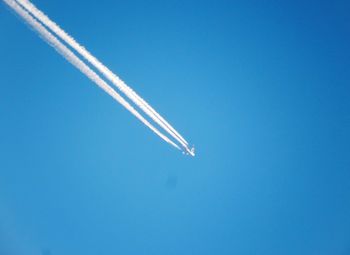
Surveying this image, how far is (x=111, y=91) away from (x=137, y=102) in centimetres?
114

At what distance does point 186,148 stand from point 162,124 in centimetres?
449

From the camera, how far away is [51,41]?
10.0 metres

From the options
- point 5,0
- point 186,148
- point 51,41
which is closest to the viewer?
point 5,0

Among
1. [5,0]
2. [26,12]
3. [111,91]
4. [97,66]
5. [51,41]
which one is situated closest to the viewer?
[5,0]

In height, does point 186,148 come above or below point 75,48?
above

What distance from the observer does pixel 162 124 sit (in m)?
13.1

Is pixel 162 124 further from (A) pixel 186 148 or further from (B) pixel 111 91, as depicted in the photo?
(A) pixel 186 148

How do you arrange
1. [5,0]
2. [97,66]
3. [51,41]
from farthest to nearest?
1. [97,66]
2. [51,41]
3. [5,0]

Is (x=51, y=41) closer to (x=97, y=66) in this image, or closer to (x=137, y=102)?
(x=97, y=66)

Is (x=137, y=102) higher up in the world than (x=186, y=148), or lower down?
lower down

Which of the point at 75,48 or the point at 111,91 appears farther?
Answer: the point at 111,91

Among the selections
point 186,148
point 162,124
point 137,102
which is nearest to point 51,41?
point 137,102

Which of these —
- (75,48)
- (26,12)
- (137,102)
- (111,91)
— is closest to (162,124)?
(137,102)

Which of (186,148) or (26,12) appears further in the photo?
(186,148)
